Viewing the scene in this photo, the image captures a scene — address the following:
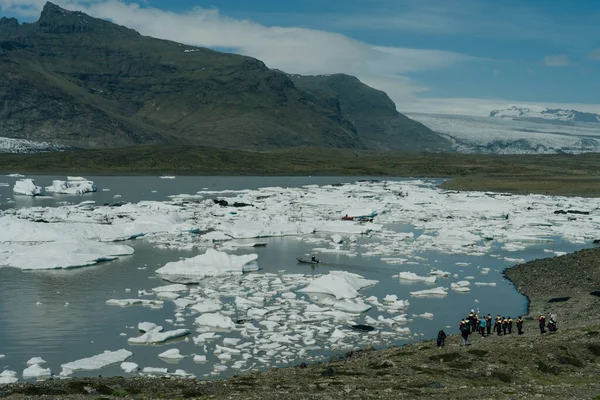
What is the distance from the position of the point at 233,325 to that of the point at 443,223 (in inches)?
1525

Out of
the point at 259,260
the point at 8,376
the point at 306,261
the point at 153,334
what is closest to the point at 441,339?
the point at 153,334

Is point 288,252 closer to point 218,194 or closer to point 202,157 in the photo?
point 218,194

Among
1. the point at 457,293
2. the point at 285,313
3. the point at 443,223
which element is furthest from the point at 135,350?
the point at 443,223

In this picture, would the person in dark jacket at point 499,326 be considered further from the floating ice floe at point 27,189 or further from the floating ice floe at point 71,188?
the floating ice floe at point 71,188

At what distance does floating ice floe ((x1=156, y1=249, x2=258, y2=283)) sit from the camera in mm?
37062

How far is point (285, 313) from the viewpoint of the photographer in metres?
29.0

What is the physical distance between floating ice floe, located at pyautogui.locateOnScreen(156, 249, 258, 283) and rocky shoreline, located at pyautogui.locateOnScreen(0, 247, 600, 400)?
51.0ft

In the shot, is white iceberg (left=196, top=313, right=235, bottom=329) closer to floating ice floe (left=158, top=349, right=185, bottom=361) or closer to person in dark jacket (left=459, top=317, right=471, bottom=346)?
floating ice floe (left=158, top=349, right=185, bottom=361)

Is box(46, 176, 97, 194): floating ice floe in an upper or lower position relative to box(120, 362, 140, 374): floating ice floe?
upper

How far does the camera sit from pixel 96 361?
72.5ft

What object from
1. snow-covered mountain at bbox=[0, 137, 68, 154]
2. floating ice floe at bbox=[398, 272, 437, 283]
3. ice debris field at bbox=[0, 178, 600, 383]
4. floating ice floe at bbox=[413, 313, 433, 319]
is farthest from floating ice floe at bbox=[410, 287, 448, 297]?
snow-covered mountain at bbox=[0, 137, 68, 154]

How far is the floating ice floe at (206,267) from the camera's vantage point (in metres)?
37.1

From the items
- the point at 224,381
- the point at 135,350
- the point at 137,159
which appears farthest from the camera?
the point at 137,159

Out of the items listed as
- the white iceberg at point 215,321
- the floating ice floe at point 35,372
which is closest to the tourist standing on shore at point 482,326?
the white iceberg at point 215,321
